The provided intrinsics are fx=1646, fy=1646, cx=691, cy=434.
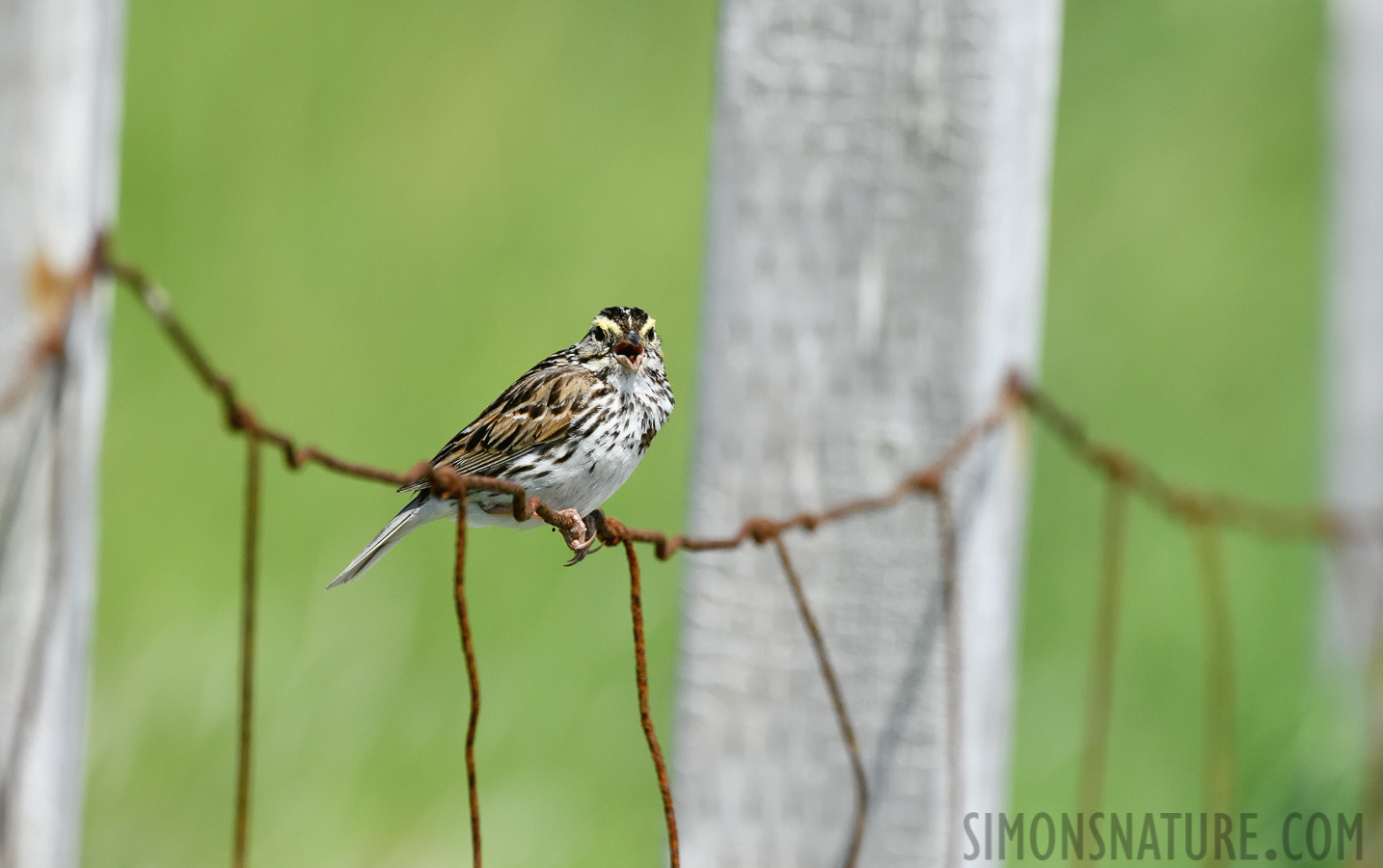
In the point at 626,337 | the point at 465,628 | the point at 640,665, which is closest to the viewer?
the point at 465,628

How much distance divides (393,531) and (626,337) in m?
0.45

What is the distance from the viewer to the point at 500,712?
394 cm

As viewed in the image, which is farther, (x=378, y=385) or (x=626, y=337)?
(x=378, y=385)

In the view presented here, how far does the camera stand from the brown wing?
2234mm

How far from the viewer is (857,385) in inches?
97.9

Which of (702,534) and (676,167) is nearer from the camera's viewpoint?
(702,534)

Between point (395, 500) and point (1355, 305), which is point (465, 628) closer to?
point (395, 500)

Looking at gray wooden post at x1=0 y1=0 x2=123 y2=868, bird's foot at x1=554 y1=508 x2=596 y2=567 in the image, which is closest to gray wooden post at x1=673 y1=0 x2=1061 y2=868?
bird's foot at x1=554 y1=508 x2=596 y2=567

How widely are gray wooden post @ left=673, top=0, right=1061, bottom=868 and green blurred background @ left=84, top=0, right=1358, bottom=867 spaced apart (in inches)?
13.3

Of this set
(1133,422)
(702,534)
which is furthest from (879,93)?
(1133,422)

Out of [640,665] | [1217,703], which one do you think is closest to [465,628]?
[640,665]

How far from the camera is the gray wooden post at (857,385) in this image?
244cm

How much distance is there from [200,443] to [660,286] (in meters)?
1.47

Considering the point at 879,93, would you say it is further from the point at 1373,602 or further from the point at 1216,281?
the point at 1216,281
